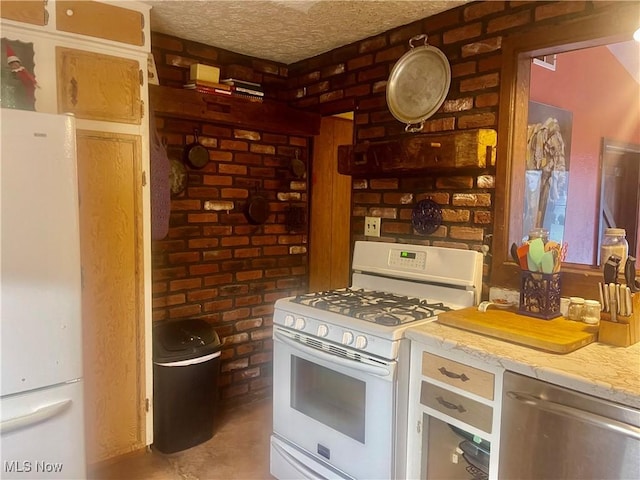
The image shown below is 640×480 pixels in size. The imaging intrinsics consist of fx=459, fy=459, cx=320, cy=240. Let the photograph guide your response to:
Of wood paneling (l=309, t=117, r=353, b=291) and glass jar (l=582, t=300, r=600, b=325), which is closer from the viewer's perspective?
glass jar (l=582, t=300, r=600, b=325)

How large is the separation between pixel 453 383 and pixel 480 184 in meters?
0.95

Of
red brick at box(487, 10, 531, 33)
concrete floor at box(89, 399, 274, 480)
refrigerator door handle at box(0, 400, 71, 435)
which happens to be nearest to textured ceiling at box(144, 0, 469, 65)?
red brick at box(487, 10, 531, 33)

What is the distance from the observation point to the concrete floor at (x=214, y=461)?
224 centimetres

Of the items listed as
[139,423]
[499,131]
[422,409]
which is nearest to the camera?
[422,409]

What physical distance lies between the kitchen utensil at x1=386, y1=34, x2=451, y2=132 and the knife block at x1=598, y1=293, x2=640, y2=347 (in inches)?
47.1

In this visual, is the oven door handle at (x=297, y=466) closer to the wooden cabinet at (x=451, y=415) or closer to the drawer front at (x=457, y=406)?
the wooden cabinet at (x=451, y=415)

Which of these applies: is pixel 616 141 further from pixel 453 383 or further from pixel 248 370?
pixel 248 370

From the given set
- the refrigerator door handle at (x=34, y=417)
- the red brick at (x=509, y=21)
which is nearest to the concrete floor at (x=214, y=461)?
the refrigerator door handle at (x=34, y=417)

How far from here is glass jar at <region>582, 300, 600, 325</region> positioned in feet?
5.51

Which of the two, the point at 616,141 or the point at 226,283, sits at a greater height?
the point at 616,141

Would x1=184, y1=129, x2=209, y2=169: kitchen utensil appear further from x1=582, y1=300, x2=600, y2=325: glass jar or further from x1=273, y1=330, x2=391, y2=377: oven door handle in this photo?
x1=582, y1=300, x2=600, y2=325: glass jar

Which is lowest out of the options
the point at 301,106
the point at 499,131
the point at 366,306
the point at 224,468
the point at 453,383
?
the point at 224,468

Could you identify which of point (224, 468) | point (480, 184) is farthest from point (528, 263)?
point (224, 468)

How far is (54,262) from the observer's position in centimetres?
168
